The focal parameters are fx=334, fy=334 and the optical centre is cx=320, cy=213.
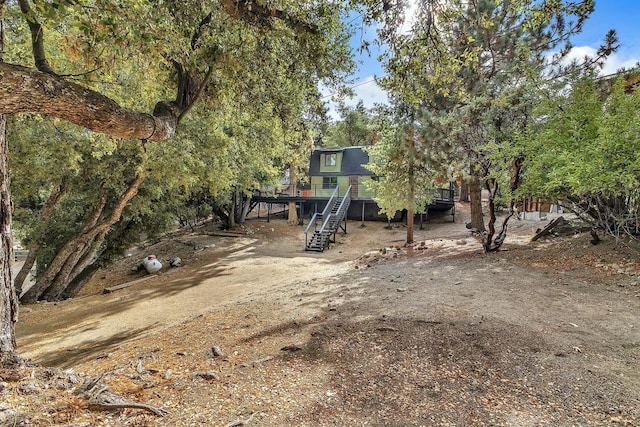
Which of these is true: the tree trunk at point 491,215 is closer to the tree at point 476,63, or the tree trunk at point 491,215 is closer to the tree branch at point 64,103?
the tree at point 476,63

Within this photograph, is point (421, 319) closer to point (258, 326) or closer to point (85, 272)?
point (258, 326)

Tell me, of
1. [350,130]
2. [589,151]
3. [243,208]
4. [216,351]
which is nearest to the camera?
[216,351]

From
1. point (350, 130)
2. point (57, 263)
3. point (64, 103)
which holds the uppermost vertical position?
point (350, 130)

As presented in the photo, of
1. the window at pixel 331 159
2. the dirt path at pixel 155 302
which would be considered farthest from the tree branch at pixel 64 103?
the window at pixel 331 159

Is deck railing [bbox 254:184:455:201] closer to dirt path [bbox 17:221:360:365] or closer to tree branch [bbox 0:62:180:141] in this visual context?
dirt path [bbox 17:221:360:365]

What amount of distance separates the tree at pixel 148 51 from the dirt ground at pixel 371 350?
1412mm

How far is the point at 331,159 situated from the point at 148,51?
22735 mm

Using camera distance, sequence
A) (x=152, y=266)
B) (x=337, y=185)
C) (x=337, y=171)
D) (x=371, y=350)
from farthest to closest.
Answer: (x=337, y=171) < (x=337, y=185) < (x=152, y=266) < (x=371, y=350)

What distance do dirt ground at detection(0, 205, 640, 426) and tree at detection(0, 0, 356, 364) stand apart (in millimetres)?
1412

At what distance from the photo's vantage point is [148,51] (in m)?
4.23

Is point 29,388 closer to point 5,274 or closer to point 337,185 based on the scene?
point 5,274

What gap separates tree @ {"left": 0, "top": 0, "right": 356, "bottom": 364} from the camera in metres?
2.52

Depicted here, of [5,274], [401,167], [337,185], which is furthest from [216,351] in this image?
[337,185]

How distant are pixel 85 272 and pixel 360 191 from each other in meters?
17.4
